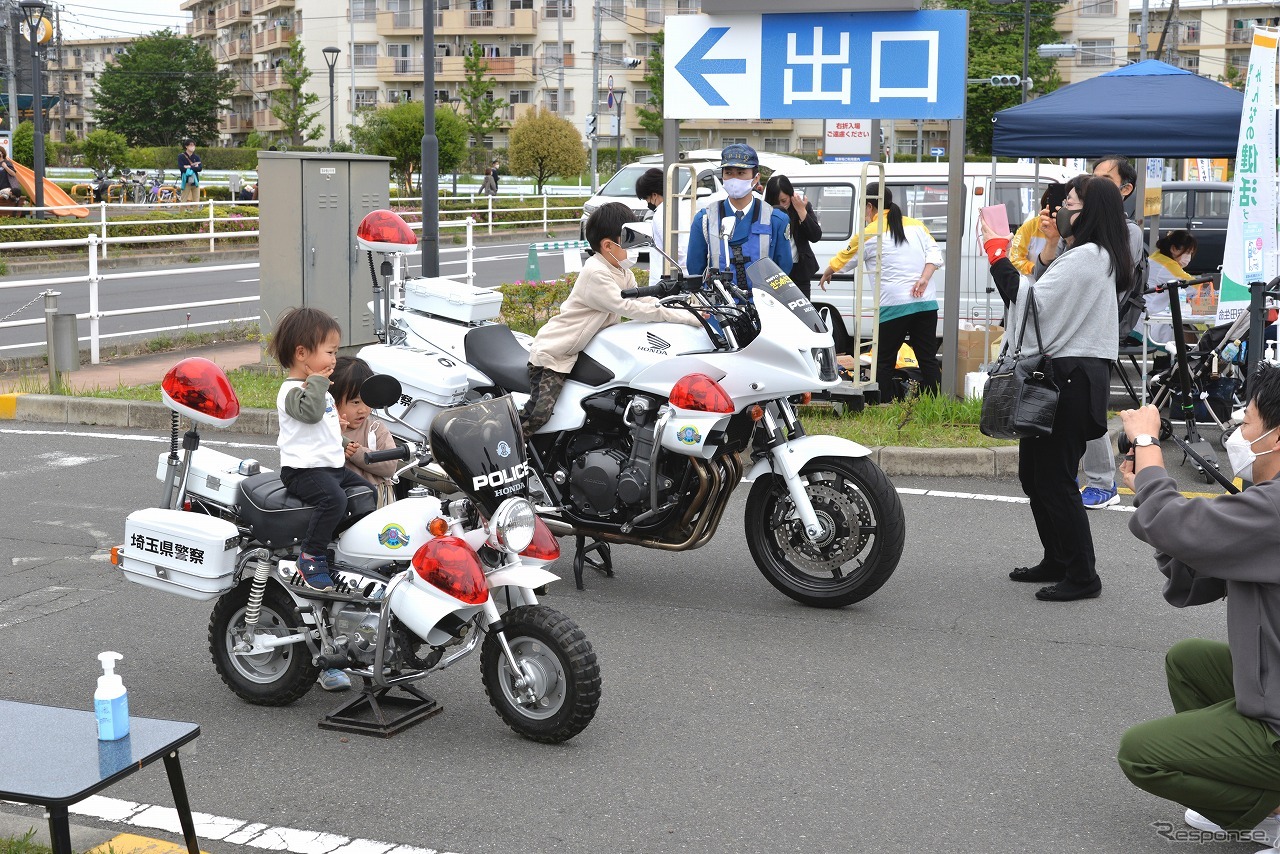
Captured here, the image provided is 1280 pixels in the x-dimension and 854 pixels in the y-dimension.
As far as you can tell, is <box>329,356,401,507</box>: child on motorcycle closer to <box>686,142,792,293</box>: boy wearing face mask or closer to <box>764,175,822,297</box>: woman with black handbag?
<box>686,142,792,293</box>: boy wearing face mask

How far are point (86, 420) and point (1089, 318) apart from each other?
7852 millimetres

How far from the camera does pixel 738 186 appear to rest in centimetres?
920

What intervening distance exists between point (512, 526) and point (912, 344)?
7.03 metres

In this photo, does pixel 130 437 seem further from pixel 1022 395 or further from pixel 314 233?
pixel 1022 395

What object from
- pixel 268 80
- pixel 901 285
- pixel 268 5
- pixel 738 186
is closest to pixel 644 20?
pixel 268 5

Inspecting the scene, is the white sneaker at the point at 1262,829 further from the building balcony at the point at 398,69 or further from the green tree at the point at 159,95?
the green tree at the point at 159,95

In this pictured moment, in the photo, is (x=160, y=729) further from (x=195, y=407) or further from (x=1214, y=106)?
(x=1214, y=106)

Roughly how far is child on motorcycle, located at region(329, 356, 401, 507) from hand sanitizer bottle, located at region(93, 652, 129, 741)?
6.80 ft

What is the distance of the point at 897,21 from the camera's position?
10375 mm

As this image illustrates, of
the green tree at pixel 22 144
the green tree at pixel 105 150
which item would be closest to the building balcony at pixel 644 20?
the green tree at pixel 105 150

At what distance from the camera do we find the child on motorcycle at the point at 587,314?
6.43m

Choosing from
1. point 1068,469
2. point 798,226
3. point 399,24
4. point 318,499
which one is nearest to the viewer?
point 318,499

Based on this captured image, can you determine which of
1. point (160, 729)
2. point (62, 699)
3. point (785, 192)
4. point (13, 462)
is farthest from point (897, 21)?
point (160, 729)

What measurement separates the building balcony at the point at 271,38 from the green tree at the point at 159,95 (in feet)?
16.0
